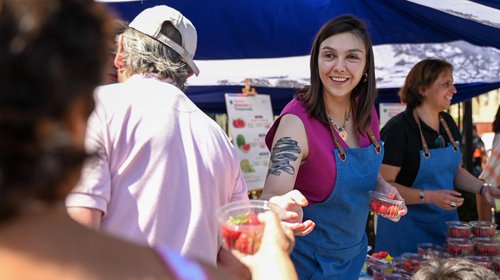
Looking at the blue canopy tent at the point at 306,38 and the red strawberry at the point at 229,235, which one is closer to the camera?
the red strawberry at the point at 229,235

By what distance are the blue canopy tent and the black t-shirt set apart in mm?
661

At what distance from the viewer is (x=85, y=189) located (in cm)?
158

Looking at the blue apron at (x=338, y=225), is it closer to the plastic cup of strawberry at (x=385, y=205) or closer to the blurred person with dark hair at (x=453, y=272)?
the plastic cup of strawberry at (x=385, y=205)

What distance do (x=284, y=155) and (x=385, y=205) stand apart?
537 mm

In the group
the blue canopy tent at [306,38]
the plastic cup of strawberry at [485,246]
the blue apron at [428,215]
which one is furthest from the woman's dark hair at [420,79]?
the plastic cup of strawberry at [485,246]

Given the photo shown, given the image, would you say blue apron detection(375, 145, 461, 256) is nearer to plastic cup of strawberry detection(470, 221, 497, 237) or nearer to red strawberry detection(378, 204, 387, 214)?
plastic cup of strawberry detection(470, 221, 497, 237)

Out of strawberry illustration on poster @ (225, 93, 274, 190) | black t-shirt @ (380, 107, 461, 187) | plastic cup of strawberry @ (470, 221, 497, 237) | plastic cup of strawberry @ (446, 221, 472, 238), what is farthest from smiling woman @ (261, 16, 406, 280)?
strawberry illustration on poster @ (225, 93, 274, 190)

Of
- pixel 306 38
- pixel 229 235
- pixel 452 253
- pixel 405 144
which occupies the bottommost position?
pixel 452 253

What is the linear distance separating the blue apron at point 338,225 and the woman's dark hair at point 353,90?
177 millimetres

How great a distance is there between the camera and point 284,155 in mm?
2543

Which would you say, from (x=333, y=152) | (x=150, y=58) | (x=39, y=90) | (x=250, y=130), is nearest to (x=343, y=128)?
(x=333, y=152)

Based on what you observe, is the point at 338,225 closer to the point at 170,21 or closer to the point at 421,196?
the point at 421,196

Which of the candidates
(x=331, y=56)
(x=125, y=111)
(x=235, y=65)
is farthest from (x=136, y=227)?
(x=235, y=65)

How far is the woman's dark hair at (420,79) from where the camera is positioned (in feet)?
12.8
